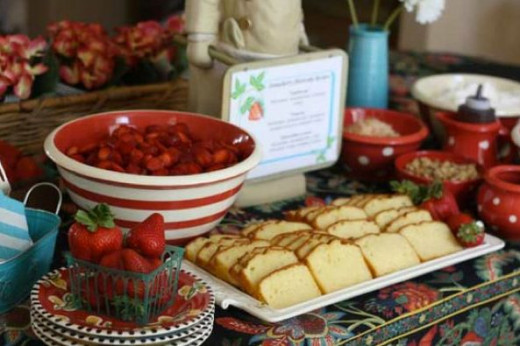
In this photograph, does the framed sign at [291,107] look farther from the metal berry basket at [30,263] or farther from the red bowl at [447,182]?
the metal berry basket at [30,263]

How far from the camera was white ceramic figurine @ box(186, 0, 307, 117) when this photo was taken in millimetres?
1334

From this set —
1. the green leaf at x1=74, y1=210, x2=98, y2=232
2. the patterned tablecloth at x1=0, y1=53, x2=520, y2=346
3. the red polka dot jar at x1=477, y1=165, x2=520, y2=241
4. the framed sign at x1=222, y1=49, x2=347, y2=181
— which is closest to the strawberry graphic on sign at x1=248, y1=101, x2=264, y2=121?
the framed sign at x1=222, y1=49, x2=347, y2=181

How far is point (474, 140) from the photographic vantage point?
1478 millimetres

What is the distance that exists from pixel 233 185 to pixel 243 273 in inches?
5.8

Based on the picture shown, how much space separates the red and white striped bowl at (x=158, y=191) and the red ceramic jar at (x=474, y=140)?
0.41 meters

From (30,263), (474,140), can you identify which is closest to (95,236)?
(30,263)

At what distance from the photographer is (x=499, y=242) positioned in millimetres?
1280

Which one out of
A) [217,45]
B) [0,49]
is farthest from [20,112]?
[217,45]

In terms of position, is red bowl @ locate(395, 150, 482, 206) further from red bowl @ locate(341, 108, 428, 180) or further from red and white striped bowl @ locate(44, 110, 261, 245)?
red and white striped bowl @ locate(44, 110, 261, 245)

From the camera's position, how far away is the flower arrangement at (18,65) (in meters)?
1.37

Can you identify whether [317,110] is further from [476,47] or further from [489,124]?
[476,47]

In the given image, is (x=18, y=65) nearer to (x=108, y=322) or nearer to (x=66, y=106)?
(x=66, y=106)

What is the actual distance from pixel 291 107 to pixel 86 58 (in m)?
0.38

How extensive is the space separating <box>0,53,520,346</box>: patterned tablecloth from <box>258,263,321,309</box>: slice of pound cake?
27 mm
